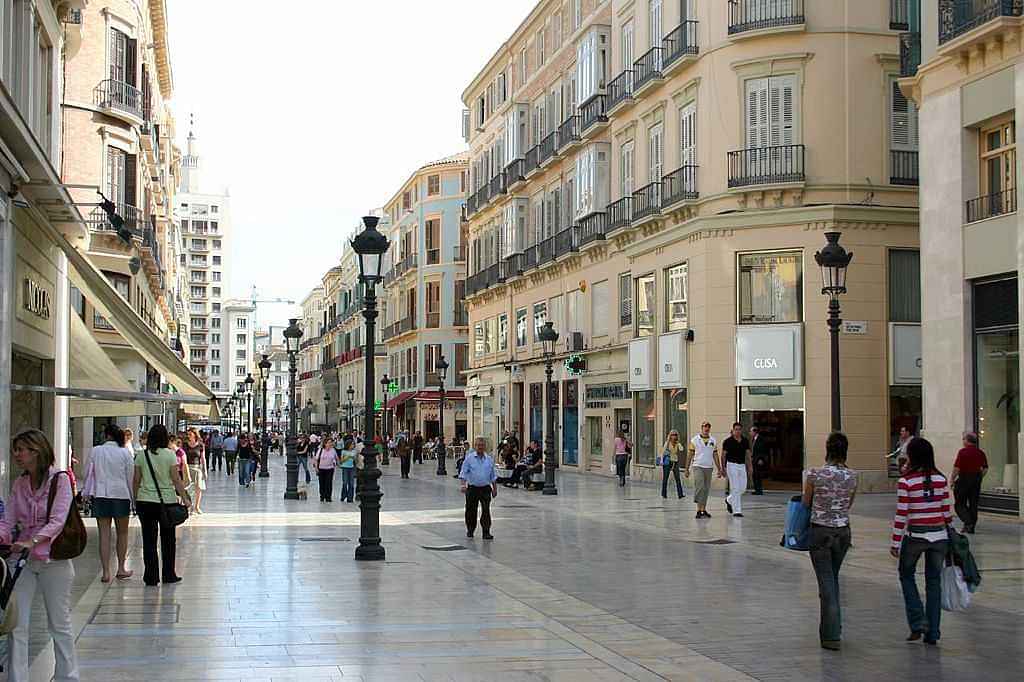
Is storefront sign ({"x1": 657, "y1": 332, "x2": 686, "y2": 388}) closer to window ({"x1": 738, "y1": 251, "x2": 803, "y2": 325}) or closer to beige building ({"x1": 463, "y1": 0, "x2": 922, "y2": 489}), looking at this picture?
beige building ({"x1": 463, "y1": 0, "x2": 922, "y2": 489})

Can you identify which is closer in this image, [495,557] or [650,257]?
[495,557]

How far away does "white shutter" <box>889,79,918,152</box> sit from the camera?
103 feet

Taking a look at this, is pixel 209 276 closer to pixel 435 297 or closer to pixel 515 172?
pixel 435 297

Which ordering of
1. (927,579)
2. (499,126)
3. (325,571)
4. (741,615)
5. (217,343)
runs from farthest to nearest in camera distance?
(217,343)
(499,126)
(325,571)
(741,615)
(927,579)

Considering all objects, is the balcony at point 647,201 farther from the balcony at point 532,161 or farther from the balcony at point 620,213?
the balcony at point 532,161

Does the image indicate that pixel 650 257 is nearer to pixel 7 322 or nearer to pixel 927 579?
pixel 7 322

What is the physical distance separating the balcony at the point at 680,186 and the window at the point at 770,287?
2.45 meters

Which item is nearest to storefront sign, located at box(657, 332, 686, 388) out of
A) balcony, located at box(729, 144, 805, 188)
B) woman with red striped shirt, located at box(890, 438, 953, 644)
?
balcony, located at box(729, 144, 805, 188)

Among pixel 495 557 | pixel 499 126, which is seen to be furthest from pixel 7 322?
pixel 499 126

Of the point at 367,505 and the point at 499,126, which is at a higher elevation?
the point at 499,126

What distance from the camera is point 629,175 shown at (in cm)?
3903

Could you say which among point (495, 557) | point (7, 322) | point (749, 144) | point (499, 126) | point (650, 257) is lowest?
point (495, 557)

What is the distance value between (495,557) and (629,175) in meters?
23.9

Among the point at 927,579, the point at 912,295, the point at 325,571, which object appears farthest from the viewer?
the point at 912,295
